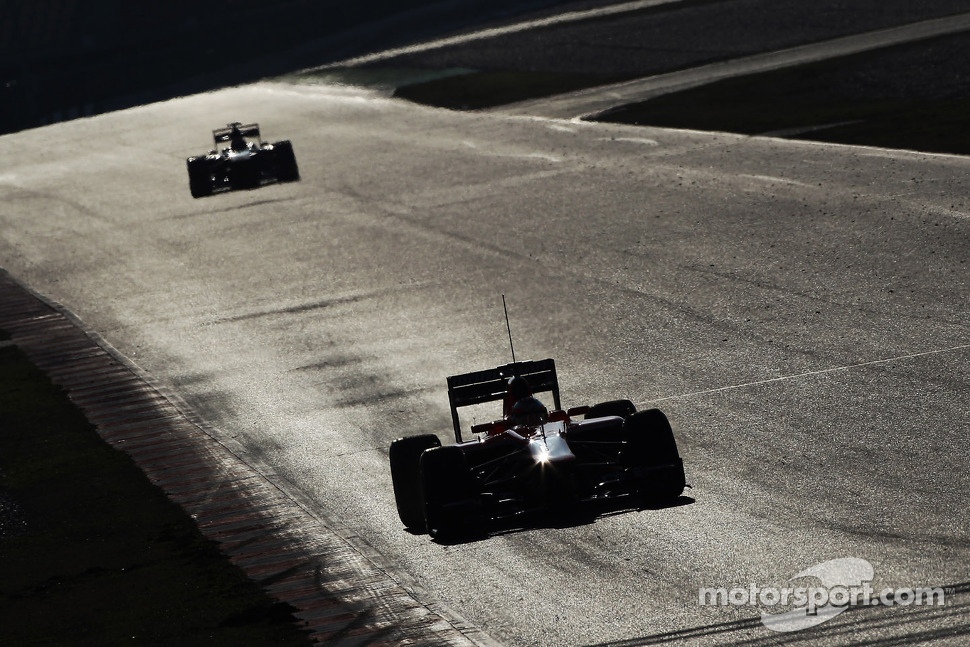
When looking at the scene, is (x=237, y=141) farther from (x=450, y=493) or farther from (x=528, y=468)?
(x=528, y=468)

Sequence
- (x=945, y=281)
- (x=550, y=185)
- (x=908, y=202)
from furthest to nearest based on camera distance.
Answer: (x=550, y=185)
(x=908, y=202)
(x=945, y=281)

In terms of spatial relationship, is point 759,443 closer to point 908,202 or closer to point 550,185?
point 908,202

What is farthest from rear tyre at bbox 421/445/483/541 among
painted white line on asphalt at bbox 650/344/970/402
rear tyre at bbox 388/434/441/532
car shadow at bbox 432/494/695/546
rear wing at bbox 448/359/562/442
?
painted white line on asphalt at bbox 650/344/970/402

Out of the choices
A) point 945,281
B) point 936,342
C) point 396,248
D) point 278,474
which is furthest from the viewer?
point 396,248

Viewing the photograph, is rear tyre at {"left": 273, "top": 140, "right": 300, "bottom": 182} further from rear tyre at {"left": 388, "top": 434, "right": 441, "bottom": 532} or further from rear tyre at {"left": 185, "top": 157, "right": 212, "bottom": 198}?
rear tyre at {"left": 388, "top": 434, "right": 441, "bottom": 532}

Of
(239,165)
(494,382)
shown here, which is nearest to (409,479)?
(494,382)

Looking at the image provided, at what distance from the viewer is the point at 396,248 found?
31312 mm

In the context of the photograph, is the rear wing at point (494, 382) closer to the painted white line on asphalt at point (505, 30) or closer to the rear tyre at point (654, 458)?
the rear tyre at point (654, 458)

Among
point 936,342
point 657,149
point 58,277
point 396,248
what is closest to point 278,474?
point 936,342

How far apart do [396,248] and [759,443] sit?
1587 centimetres

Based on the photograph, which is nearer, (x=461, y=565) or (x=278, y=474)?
(x=461, y=565)

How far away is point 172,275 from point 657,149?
13320mm

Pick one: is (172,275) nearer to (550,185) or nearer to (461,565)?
(550,185)

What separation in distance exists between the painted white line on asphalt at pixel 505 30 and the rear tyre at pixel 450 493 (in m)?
59.6
